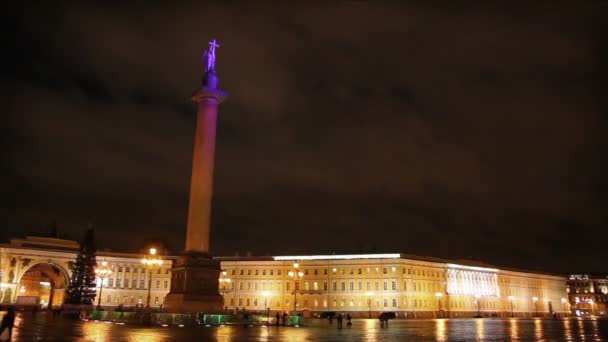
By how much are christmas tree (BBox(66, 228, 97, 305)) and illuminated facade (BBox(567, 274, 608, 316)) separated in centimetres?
14365

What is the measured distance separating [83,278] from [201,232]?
2018 inches

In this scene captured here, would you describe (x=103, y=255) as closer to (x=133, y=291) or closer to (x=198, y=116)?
(x=133, y=291)

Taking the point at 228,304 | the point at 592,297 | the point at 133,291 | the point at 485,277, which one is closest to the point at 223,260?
the point at 228,304

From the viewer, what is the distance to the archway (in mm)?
108806

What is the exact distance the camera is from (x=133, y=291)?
114375 millimetres

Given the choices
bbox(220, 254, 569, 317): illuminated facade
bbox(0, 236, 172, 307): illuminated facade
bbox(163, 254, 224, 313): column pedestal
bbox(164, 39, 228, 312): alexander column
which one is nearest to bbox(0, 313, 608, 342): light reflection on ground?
bbox(163, 254, 224, 313): column pedestal

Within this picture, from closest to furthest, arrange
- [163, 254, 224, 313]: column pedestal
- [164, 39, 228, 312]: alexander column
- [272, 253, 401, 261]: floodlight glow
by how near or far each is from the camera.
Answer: [163, 254, 224, 313]: column pedestal, [164, 39, 228, 312]: alexander column, [272, 253, 401, 261]: floodlight glow

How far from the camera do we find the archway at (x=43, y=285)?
357ft

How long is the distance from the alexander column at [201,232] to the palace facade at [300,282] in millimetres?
51682

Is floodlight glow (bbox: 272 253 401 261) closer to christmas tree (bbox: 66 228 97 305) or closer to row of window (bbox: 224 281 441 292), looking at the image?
row of window (bbox: 224 281 441 292)

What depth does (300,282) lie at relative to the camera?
110188 mm

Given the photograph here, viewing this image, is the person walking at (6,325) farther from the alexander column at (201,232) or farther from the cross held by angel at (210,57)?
the cross held by angel at (210,57)

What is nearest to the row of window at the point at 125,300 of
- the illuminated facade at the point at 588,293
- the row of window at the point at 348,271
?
the row of window at the point at 348,271

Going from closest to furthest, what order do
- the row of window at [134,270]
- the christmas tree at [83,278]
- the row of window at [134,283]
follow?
the christmas tree at [83,278], the row of window at [134,283], the row of window at [134,270]
